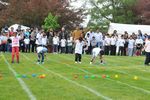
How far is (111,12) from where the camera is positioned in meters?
84.4

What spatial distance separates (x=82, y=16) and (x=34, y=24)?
787 centimetres

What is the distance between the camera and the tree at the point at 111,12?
82.0m

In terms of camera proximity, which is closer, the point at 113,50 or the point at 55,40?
the point at 55,40

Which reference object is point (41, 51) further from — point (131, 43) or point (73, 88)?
point (131, 43)

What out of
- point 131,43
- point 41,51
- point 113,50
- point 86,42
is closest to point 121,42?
point 131,43

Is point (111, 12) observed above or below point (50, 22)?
above

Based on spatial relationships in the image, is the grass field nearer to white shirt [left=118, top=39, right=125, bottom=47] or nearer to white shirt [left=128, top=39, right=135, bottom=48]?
white shirt [left=118, top=39, right=125, bottom=47]

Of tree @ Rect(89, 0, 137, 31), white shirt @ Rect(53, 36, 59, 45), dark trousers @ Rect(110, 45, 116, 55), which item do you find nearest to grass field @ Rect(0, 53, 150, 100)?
white shirt @ Rect(53, 36, 59, 45)

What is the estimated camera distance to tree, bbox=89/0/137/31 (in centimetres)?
8200

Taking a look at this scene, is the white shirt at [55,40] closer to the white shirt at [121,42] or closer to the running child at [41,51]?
the white shirt at [121,42]

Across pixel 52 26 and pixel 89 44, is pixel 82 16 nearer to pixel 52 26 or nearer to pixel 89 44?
pixel 52 26

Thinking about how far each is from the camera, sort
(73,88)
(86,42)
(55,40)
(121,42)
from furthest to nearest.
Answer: (121,42) < (55,40) < (86,42) < (73,88)

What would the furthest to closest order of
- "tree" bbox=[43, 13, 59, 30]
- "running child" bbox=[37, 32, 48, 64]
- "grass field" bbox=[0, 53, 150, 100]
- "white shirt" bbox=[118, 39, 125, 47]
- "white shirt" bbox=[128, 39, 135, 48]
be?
1. "tree" bbox=[43, 13, 59, 30]
2. "white shirt" bbox=[128, 39, 135, 48]
3. "white shirt" bbox=[118, 39, 125, 47]
4. "running child" bbox=[37, 32, 48, 64]
5. "grass field" bbox=[0, 53, 150, 100]

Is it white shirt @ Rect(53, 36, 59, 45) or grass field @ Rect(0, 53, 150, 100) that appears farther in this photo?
white shirt @ Rect(53, 36, 59, 45)
